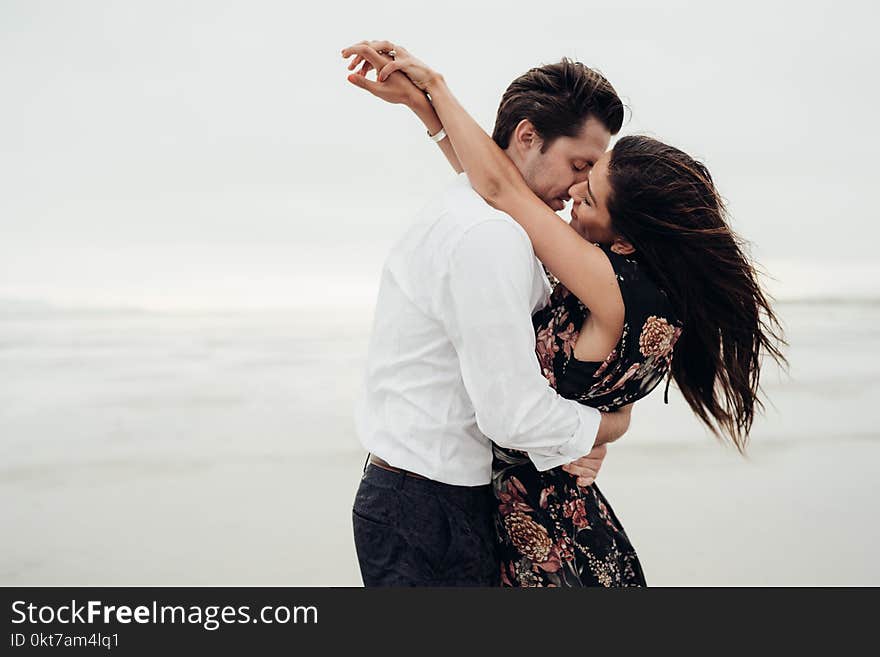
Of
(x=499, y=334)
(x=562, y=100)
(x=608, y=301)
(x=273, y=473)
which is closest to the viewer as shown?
(x=499, y=334)

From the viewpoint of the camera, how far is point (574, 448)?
5.33 feet

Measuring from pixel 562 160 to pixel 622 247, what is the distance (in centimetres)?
21

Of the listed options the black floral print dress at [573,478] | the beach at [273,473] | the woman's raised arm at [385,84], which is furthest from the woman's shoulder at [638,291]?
the beach at [273,473]

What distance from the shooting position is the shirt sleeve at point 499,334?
1479 mm

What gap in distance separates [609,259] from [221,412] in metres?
5.30

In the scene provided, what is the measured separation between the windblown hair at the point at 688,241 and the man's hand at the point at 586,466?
0.94 ft

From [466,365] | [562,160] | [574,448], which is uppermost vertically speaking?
[562,160]

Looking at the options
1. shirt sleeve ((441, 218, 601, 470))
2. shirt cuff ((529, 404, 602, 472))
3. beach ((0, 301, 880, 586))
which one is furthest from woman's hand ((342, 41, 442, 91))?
beach ((0, 301, 880, 586))

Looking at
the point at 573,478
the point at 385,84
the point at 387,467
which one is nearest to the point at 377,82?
the point at 385,84

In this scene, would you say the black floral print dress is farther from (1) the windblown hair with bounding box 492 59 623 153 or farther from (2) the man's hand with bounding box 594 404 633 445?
(1) the windblown hair with bounding box 492 59 623 153

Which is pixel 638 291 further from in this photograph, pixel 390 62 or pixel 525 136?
pixel 390 62

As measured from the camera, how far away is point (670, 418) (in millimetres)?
6469

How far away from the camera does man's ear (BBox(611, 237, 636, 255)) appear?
1.67 metres

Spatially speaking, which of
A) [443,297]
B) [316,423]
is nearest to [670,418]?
[316,423]
